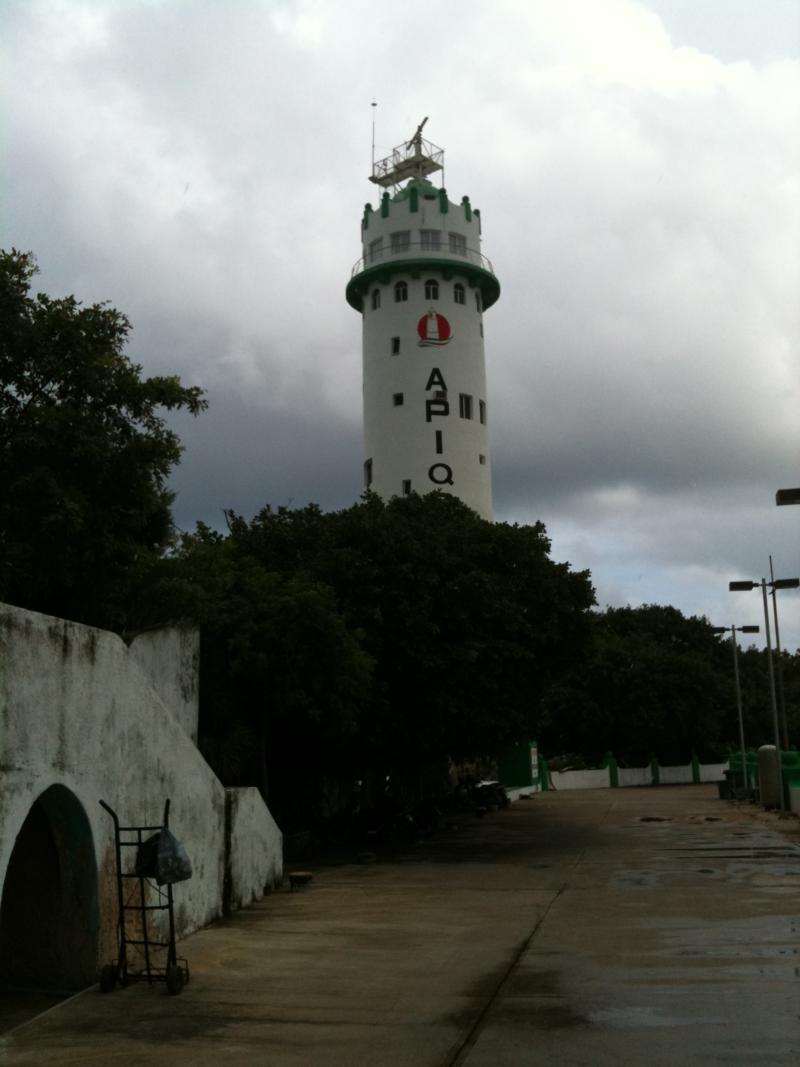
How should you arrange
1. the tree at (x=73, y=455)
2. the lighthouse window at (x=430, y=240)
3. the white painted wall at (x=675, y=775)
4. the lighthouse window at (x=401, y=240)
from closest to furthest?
1. the tree at (x=73, y=455)
2. the lighthouse window at (x=430, y=240)
3. the lighthouse window at (x=401, y=240)
4. the white painted wall at (x=675, y=775)

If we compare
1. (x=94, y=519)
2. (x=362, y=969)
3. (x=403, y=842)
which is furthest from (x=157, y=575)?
(x=403, y=842)

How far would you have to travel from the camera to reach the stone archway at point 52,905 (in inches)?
409

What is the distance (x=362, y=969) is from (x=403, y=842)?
1536 centimetres

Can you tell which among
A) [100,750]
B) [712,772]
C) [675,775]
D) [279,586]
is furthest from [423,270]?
[100,750]

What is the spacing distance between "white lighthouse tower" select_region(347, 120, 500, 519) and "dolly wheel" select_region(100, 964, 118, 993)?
39.3 m

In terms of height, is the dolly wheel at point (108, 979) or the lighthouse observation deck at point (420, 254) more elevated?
the lighthouse observation deck at point (420, 254)

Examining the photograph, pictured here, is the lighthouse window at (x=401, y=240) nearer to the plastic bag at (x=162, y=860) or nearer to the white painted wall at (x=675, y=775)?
the white painted wall at (x=675, y=775)

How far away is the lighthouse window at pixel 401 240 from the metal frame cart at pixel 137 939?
44299 millimetres

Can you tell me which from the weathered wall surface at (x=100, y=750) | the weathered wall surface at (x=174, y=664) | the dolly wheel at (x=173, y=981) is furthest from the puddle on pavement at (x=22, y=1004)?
the weathered wall surface at (x=174, y=664)

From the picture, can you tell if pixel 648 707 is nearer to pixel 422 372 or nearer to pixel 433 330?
pixel 422 372

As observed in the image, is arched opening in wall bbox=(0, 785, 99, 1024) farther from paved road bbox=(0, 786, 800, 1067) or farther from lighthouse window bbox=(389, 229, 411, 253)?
lighthouse window bbox=(389, 229, 411, 253)

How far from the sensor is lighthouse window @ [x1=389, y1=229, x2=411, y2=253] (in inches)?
2057

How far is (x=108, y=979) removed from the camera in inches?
393

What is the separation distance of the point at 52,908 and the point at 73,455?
6.36 meters
